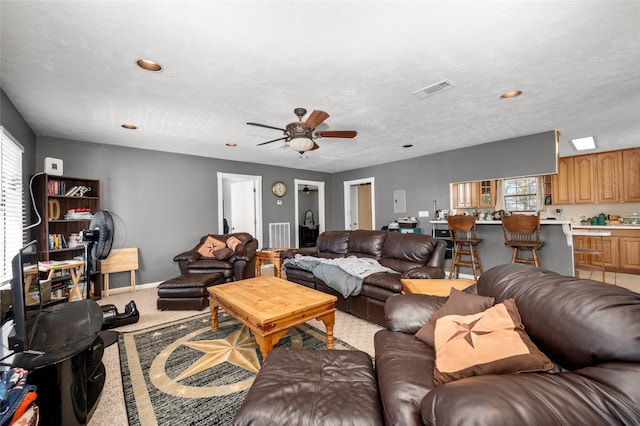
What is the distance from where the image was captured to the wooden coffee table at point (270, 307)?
1995mm

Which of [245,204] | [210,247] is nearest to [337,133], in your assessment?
[210,247]

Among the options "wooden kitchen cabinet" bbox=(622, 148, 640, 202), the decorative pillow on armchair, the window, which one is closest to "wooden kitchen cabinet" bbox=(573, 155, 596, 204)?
"wooden kitchen cabinet" bbox=(622, 148, 640, 202)

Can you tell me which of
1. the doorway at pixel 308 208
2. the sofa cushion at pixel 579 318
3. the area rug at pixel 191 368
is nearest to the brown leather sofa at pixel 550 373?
the sofa cushion at pixel 579 318

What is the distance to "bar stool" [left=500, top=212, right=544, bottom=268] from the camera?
364 centimetres

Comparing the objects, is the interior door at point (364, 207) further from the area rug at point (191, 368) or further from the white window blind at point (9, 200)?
the white window blind at point (9, 200)

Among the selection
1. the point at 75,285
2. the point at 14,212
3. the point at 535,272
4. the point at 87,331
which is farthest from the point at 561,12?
the point at 75,285

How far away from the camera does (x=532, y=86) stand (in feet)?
8.16

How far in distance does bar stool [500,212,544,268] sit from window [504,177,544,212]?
2685 mm

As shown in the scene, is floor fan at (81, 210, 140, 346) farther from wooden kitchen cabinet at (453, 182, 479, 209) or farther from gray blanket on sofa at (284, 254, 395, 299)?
wooden kitchen cabinet at (453, 182, 479, 209)

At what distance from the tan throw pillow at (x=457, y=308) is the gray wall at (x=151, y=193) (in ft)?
15.3

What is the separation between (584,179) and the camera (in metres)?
5.57

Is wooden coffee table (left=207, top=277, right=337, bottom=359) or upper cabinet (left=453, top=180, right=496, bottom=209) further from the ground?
upper cabinet (left=453, top=180, right=496, bottom=209)

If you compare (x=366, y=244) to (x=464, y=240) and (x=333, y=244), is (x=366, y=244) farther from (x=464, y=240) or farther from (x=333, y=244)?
(x=464, y=240)

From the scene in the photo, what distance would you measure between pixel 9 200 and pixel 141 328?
180cm
